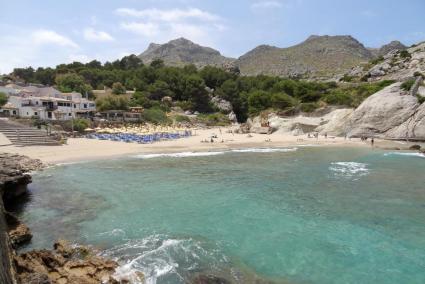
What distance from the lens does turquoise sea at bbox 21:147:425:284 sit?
11961 mm

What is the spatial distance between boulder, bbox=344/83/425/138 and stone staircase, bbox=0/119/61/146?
45657 mm

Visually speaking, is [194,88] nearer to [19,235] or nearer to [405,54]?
[405,54]

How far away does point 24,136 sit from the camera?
42750mm

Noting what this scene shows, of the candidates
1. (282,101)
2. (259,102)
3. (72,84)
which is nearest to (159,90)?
(72,84)

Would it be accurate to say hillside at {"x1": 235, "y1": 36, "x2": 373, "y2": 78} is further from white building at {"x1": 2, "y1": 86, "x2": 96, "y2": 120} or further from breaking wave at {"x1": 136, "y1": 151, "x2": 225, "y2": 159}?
breaking wave at {"x1": 136, "y1": 151, "x2": 225, "y2": 159}

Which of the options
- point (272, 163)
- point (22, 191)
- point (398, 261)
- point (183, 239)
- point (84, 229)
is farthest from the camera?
point (272, 163)

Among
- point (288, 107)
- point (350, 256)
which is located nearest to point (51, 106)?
point (288, 107)

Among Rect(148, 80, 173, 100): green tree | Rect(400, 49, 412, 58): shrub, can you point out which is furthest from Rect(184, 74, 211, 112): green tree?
Rect(400, 49, 412, 58): shrub

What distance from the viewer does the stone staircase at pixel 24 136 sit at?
41.0m

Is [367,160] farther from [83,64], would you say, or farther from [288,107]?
[83,64]

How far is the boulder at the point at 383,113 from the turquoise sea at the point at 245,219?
1004 inches

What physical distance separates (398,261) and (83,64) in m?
127

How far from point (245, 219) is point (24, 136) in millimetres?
35961

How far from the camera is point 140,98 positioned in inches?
3529
